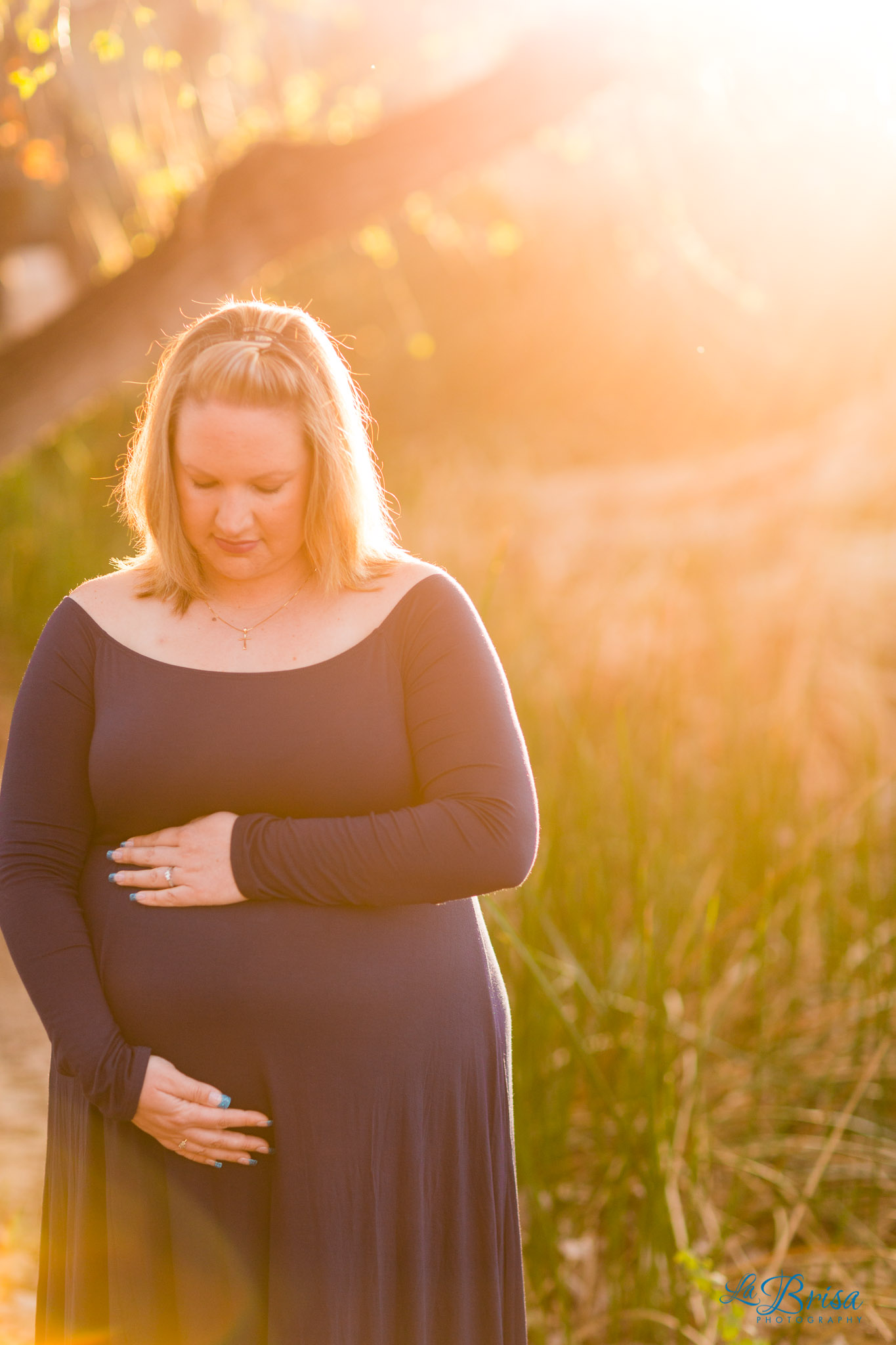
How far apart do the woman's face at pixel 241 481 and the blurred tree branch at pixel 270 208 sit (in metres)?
1.71

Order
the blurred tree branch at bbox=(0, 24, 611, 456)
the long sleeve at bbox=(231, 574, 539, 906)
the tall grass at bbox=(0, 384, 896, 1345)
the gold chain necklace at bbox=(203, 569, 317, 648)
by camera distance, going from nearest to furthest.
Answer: the long sleeve at bbox=(231, 574, 539, 906)
the gold chain necklace at bbox=(203, 569, 317, 648)
the tall grass at bbox=(0, 384, 896, 1345)
the blurred tree branch at bbox=(0, 24, 611, 456)

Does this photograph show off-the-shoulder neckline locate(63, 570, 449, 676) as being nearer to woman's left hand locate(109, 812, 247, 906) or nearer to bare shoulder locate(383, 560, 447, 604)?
bare shoulder locate(383, 560, 447, 604)

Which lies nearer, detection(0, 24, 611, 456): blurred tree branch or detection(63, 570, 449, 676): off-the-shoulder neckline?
detection(63, 570, 449, 676): off-the-shoulder neckline

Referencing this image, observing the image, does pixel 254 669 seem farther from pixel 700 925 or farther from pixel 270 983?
pixel 700 925

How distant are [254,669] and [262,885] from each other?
0.24m

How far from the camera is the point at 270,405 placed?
1095 millimetres

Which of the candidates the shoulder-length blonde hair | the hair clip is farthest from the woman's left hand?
the hair clip

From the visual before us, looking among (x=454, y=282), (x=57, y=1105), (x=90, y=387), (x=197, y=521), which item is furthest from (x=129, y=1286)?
(x=454, y=282)

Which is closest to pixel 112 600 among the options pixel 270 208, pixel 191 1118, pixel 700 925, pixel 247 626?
pixel 247 626

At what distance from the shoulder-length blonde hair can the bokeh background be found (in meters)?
0.34

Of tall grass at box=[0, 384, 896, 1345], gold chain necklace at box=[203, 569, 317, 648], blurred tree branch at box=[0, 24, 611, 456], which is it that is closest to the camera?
gold chain necklace at box=[203, 569, 317, 648]

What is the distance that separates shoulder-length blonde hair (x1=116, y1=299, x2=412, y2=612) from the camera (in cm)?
109

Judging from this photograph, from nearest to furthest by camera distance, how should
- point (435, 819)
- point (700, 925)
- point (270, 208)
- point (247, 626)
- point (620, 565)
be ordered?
point (435, 819)
point (247, 626)
point (700, 925)
point (270, 208)
point (620, 565)

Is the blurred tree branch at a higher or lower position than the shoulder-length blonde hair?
higher
